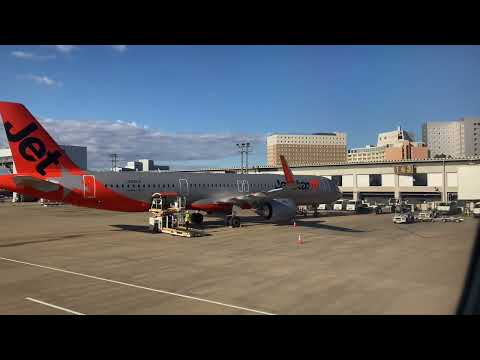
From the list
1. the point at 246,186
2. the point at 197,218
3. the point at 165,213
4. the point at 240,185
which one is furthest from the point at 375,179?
the point at 165,213

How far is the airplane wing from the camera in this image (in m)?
23.9

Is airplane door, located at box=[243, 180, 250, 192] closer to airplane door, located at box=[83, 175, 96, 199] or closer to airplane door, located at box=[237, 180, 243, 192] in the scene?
airplane door, located at box=[237, 180, 243, 192]

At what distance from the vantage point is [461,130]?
547 feet

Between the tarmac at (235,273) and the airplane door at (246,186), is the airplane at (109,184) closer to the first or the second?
the airplane door at (246,186)

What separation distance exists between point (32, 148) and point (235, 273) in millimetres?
17765

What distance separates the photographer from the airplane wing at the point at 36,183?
23.9 m

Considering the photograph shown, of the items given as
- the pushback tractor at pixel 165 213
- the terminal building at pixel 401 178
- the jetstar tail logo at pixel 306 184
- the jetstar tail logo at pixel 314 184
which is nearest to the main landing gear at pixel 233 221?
the pushback tractor at pixel 165 213

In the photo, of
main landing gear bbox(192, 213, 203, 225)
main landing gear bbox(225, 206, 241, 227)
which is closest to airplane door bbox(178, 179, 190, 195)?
main landing gear bbox(192, 213, 203, 225)

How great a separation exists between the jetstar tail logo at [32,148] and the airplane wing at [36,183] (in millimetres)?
1275

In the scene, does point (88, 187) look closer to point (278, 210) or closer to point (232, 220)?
point (232, 220)
